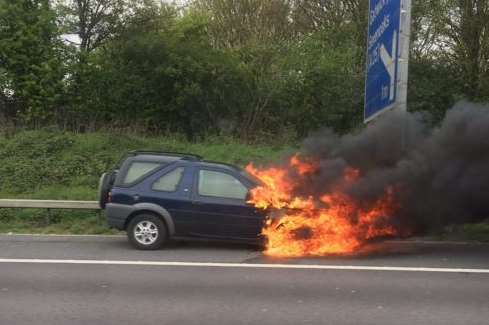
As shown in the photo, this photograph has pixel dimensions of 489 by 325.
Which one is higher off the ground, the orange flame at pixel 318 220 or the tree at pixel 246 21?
the tree at pixel 246 21

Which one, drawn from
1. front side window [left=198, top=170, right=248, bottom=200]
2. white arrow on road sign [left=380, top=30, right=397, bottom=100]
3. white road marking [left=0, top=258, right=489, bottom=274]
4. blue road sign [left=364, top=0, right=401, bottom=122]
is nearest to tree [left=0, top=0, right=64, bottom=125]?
blue road sign [left=364, top=0, right=401, bottom=122]

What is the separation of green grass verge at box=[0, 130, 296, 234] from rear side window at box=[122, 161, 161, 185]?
2.65 meters

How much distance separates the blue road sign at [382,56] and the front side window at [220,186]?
4015 millimetres

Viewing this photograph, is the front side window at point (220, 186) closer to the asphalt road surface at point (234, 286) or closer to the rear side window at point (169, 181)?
the rear side window at point (169, 181)

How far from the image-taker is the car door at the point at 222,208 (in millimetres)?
9359

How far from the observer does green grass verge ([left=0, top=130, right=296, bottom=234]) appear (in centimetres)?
1270

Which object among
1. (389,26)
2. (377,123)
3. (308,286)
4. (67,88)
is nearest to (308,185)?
(377,123)

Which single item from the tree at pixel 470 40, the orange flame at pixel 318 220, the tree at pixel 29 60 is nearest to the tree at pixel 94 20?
the tree at pixel 29 60

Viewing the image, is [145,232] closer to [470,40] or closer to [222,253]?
[222,253]

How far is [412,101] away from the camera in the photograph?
1970 cm

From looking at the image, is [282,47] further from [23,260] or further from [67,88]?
[23,260]

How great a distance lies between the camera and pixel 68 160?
16344 millimetres

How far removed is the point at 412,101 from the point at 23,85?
1366 centimetres

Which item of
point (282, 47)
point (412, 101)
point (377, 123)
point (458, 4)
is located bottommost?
point (377, 123)
